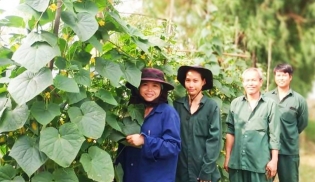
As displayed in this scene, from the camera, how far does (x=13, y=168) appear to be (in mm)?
2035

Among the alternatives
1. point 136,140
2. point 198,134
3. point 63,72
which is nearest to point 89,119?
point 63,72

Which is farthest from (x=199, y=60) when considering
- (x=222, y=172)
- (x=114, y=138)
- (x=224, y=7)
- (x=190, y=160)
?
(x=224, y=7)

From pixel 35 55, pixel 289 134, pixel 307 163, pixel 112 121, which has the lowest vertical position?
pixel 307 163

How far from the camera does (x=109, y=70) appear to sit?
2.20 m

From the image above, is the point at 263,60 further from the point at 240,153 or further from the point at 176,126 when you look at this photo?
the point at 176,126

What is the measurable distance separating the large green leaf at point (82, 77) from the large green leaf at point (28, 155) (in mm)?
Answer: 324

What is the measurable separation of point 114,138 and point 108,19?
592 mm

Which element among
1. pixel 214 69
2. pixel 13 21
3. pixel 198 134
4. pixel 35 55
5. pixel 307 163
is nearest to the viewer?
pixel 35 55

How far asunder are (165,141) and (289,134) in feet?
4.94

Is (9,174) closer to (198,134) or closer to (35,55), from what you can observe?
(35,55)

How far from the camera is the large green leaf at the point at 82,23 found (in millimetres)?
1946

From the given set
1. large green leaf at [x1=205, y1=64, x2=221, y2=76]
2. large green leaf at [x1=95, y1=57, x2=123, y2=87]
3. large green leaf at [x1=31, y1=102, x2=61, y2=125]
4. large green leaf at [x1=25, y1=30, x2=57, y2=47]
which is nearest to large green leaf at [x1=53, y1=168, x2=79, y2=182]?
large green leaf at [x1=31, y1=102, x2=61, y2=125]

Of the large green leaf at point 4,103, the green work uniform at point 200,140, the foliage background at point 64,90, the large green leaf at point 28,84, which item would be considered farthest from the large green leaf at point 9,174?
the green work uniform at point 200,140

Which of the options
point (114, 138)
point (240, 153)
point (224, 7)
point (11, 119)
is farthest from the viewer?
point (224, 7)
